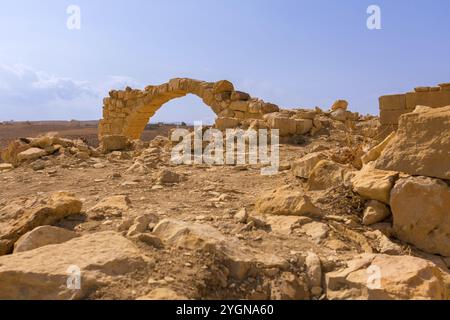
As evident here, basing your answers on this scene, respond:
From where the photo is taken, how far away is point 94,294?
1.92m

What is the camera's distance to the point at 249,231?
2850 mm

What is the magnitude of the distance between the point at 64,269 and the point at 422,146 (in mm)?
2701

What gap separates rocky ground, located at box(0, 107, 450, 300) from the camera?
6.82 ft

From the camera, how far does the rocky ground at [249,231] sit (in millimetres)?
2080

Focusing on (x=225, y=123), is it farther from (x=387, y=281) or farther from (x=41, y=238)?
(x=387, y=281)

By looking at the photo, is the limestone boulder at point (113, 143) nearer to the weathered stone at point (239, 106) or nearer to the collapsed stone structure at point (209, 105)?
the collapsed stone structure at point (209, 105)

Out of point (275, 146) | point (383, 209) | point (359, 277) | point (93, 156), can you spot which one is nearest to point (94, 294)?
point (359, 277)

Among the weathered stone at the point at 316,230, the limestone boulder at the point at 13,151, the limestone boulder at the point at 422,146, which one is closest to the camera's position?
the weathered stone at the point at 316,230

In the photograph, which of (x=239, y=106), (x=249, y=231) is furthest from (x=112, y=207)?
(x=239, y=106)

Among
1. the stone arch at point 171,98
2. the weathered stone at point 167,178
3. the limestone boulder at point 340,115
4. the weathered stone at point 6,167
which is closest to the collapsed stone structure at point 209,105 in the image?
the stone arch at point 171,98

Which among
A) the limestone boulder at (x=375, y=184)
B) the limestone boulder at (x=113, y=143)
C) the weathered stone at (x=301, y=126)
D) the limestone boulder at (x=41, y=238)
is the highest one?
the weathered stone at (x=301, y=126)

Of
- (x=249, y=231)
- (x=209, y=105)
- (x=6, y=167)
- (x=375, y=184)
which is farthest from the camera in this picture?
(x=209, y=105)

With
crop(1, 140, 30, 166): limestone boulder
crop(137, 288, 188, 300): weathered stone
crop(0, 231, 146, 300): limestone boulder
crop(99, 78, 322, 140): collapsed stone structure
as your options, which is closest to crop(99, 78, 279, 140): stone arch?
crop(99, 78, 322, 140): collapsed stone structure

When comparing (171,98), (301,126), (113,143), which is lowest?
(113,143)
